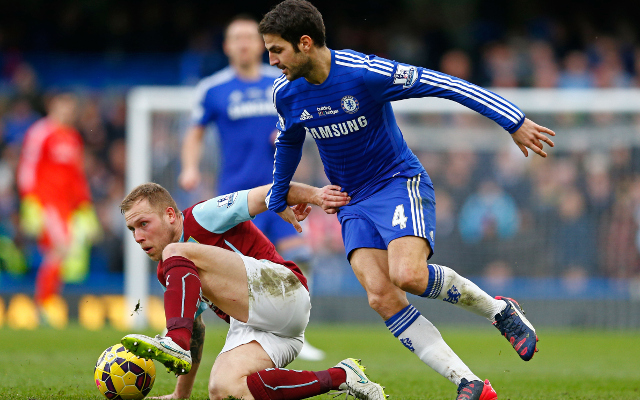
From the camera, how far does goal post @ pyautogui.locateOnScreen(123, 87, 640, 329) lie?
33.8 feet

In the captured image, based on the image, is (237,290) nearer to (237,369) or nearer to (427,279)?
(237,369)

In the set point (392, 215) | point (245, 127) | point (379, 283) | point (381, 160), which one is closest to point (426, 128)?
point (245, 127)

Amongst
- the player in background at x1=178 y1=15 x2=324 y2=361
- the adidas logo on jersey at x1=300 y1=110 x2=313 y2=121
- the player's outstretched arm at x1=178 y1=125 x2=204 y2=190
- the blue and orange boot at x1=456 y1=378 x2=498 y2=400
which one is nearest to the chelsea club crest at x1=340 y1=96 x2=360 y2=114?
the adidas logo on jersey at x1=300 y1=110 x2=313 y2=121

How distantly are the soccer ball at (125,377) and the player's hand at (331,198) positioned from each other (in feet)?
4.30

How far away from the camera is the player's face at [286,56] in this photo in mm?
4211

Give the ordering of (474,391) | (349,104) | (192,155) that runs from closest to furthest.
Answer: (474,391), (349,104), (192,155)

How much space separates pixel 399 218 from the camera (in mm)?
4199

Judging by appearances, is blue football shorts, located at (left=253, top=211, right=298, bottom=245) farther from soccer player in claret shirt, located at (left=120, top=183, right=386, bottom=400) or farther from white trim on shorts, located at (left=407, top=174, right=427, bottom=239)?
white trim on shorts, located at (left=407, top=174, right=427, bottom=239)


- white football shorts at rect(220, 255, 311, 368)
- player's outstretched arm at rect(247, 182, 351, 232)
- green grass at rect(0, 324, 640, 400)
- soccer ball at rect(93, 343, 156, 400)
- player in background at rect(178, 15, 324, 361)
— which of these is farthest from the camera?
player in background at rect(178, 15, 324, 361)

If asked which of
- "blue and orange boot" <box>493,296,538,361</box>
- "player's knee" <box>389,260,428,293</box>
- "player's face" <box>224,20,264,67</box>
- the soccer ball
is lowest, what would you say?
the soccer ball

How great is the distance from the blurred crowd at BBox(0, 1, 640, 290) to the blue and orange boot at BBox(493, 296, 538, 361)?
6051 millimetres

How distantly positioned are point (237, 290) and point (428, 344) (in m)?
1.01

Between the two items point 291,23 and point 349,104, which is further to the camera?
point 349,104

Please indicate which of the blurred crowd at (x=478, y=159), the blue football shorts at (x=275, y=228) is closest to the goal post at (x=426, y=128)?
the blurred crowd at (x=478, y=159)
